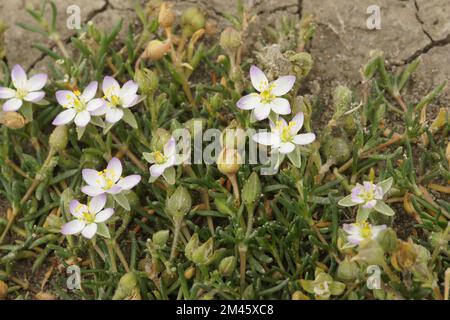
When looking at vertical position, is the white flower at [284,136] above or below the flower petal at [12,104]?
below

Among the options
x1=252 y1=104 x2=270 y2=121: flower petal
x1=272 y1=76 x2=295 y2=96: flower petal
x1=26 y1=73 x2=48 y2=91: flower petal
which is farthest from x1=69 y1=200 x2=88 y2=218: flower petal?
x1=272 y1=76 x2=295 y2=96: flower petal

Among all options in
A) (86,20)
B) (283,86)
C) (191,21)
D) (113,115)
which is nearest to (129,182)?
(113,115)

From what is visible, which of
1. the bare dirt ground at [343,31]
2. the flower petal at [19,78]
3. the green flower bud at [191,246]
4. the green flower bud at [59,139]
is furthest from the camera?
the bare dirt ground at [343,31]

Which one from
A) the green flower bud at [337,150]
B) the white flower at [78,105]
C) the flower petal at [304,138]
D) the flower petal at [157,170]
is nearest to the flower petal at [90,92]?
the white flower at [78,105]

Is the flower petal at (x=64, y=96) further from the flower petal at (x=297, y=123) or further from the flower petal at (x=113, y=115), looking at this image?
the flower petal at (x=297, y=123)

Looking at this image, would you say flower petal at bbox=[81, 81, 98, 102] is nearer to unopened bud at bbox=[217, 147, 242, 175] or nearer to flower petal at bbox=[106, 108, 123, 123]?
flower petal at bbox=[106, 108, 123, 123]

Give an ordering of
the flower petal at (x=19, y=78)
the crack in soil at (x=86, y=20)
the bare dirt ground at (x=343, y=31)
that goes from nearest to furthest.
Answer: the flower petal at (x=19, y=78)
the bare dirt ground at (x=343, y=31)
the crack in soil at (x=86, y=20)

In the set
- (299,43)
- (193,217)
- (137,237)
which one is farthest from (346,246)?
(299,43)

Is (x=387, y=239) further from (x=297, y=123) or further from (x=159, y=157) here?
(x=159, y=157)
